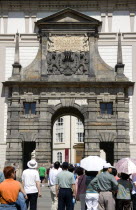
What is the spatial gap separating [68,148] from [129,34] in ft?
100

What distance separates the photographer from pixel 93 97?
28625mm

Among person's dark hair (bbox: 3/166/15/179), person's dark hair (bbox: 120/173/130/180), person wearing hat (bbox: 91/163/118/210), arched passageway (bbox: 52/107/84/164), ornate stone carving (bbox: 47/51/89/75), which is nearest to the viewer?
person's dark hair (bbox: 3/166/15/179)

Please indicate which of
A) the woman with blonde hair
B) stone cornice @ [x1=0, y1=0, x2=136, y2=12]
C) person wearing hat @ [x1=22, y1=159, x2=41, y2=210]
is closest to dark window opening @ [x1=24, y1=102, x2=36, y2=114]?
stone cornice @ [x1=0, y1=0, x2=136, y2=12]

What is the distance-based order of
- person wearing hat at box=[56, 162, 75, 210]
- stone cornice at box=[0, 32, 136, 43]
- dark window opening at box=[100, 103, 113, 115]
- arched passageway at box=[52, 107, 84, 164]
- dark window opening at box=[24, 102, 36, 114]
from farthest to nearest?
arched passageway at box=[52, 107, 84, 164]
stone cornice at box=[0, 32, 136, 43]
dark window opening at box=[24, 102, 36, 114]
dark window opening at box=[100, 103, 113, 115]
person wearing hat at box=[56, 162, 75, 210]

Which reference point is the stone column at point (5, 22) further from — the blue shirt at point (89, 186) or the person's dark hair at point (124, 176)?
the person's dark hair at point (124, 176)

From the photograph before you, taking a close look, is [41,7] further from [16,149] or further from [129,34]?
[16,149]

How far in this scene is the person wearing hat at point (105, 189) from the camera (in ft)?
33.4

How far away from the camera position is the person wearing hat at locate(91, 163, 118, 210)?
10195 millimetres

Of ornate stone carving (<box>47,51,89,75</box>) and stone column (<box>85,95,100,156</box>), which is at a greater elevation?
ornate stone carving (<box>47,51,89,75</box>)

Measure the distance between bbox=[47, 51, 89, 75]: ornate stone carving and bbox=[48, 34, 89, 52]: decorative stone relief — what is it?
0.41 metres

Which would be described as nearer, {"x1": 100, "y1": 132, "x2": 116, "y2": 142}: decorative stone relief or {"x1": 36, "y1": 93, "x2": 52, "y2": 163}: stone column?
{"x1": 36, "y1": 93, "x2": 52, "y2": 163}: stone column

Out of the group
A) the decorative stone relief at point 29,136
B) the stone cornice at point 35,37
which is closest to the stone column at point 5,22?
the stone cornice at point 35,37

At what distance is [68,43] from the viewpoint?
29656 mm

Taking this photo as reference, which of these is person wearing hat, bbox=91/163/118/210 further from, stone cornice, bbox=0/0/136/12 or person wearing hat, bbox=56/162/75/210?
stone cornice, bbox=0/0/136/12
